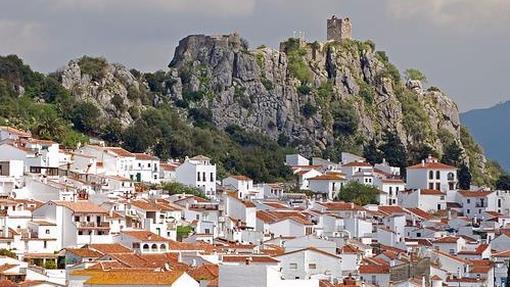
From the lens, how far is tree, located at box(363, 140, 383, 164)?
10694cm

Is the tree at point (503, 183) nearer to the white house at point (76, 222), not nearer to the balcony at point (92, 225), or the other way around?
the balcony at point (92, 225)

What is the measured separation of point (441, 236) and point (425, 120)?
4373 centimetres

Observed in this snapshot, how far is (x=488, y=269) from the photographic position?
65312mm

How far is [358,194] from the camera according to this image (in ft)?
294

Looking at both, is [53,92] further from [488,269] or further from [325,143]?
[488,269]

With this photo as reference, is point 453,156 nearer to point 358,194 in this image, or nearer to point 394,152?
point 394,152

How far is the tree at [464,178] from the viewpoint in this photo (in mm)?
101981

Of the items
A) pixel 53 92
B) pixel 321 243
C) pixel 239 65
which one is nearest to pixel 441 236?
pixel 321 243

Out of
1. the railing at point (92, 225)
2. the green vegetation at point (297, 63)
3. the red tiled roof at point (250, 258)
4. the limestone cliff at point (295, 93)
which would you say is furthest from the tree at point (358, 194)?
the red tiled roof at point (250, 258)

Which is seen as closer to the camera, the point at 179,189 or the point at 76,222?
the point at 76,222

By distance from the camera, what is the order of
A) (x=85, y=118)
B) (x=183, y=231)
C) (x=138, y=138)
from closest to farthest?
1. (x=183, y=231)
2. (x=138, y=138)
3. (x=85, y=118)

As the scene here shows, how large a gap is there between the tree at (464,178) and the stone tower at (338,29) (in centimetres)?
2482

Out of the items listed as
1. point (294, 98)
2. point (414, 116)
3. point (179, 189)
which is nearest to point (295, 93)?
point (294, 98)

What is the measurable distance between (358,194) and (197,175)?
1125 cm
